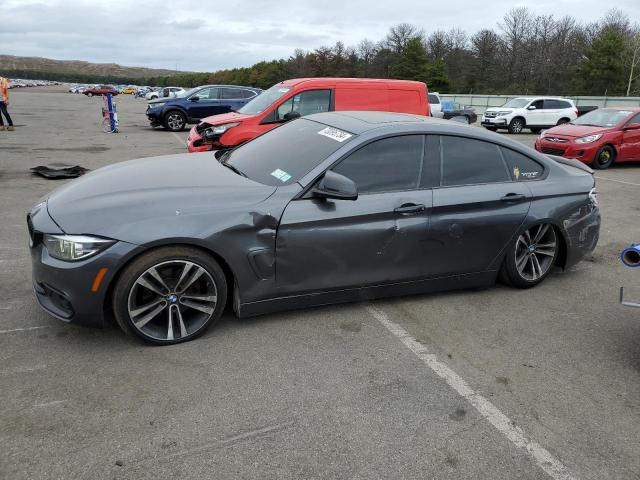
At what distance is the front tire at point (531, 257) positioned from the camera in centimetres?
451

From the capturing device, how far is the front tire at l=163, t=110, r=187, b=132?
1867 cm

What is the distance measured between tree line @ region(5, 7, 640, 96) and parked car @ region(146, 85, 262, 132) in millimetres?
40769

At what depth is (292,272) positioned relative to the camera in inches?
142

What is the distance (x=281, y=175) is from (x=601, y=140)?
11045 mm

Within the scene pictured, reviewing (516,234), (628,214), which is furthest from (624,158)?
(516,234)

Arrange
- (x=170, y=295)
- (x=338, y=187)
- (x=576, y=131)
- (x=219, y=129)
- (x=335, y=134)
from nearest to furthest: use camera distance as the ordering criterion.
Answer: (x=170, y=295) < (x=338, y=187) < (x=335, y=134) < (x=219, y=129) < (x=576, y=131)

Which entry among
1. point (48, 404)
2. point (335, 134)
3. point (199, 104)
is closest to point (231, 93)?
point (199, 104)

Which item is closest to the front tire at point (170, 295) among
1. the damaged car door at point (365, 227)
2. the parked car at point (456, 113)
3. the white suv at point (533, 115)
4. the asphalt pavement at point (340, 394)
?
the asphalt pavement at point (340, 394)

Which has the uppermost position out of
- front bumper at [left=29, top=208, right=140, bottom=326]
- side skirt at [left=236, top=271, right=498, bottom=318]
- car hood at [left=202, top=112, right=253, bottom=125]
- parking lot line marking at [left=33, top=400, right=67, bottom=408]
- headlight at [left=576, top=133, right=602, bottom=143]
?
car hood at [left=202, top=112, right=253, bottom=125]

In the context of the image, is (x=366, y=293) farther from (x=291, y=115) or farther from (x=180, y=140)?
(x=180, y=140)

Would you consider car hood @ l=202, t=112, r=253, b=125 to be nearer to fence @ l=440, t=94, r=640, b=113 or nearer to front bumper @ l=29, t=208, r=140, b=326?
front bumper @ l=29, t=208, r=140, b=326

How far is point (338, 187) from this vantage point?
137 inches

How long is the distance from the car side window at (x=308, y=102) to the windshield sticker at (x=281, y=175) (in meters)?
5.77

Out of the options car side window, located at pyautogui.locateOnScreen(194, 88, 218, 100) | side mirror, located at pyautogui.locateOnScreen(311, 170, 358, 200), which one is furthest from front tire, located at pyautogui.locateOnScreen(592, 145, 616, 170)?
car side window, located at pyautogui.locateOnScreen(194, 88, 218, 100)
